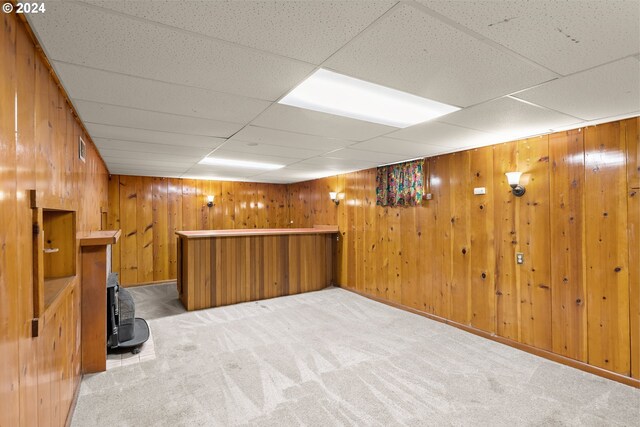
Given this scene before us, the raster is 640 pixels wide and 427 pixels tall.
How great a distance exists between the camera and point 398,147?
366 cm

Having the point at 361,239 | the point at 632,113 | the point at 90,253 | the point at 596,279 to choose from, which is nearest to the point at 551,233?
the point at 596,279

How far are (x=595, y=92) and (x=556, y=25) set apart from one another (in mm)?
1057

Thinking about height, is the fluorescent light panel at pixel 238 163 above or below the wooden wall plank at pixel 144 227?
above

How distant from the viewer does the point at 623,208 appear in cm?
258

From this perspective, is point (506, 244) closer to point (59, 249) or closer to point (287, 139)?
point (287, 139)

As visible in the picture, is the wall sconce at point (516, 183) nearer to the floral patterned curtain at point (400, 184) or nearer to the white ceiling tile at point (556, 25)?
the floral patterned curtain at point (400, 184)

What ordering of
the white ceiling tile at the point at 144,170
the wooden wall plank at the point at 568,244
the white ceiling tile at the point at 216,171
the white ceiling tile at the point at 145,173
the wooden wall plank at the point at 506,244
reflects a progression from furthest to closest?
the white ceiling tile at the point at 145,173 → the white ceiling tile at the point at 216,171 → the white ceiling tile at the point at 144,170 → the wooden wall plank at the point at 506,244 → the wooden wall plank at the point at 568,244

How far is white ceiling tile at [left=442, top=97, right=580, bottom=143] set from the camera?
7.53ft

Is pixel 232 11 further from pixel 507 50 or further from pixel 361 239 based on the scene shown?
pixel 361 239

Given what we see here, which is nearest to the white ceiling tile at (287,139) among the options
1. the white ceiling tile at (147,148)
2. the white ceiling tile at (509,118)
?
the white ceiling tile at (147,148)

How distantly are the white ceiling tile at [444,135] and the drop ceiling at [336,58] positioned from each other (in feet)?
0.13

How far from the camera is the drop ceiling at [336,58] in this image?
4.03 ft

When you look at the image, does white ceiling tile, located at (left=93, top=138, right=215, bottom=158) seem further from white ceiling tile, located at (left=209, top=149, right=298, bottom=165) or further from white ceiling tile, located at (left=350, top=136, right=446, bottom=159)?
white ceiling tile, located at (left=350, top=136, right=446, bottom=159)

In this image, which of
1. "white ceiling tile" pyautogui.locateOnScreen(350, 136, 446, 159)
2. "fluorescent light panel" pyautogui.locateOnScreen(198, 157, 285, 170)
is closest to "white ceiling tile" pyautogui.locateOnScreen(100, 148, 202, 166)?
"fluorescent light panel" pyautogui.locateOnScreen(198, 157, 285, 170)
